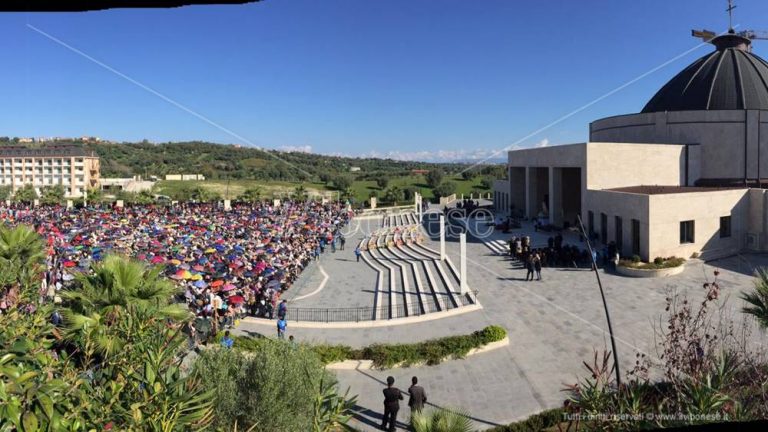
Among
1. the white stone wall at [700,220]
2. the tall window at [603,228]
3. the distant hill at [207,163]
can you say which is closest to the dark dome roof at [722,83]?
the white stone wall at [700,220]

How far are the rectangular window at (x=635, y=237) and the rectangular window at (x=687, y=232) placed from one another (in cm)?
245

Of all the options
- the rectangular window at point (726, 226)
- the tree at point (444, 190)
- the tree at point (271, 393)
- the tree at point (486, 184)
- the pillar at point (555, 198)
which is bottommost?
the tree at point (271, 393)

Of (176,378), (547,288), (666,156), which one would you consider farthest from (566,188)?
(176,378)

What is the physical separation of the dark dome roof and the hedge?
36.7 metres

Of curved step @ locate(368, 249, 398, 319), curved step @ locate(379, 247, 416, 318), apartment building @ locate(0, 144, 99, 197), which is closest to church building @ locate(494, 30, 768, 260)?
curved step @ locate(379, 247, 416, 318)

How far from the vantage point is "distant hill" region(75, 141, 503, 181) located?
128625mm

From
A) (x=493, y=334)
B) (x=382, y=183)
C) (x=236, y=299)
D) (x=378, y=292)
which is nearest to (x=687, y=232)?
(x=378, y=292)

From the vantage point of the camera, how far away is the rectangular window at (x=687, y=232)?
89.2 ft

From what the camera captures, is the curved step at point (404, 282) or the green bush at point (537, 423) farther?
the curved step at point (404, 282)

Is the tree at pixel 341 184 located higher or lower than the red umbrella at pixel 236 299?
higher

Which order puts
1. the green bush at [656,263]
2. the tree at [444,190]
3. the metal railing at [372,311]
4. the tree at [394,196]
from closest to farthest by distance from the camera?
the metal railing at [372,311] < the green bush at [656,263] < the tree at [394,196] < the tree at [444,190]

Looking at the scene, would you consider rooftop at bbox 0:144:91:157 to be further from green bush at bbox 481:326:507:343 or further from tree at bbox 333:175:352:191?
green bush at bbox 481:326:507:343

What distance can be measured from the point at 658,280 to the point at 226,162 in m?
143

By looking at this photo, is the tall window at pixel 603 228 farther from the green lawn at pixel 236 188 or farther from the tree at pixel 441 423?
the green lawn at pixel 236 188
